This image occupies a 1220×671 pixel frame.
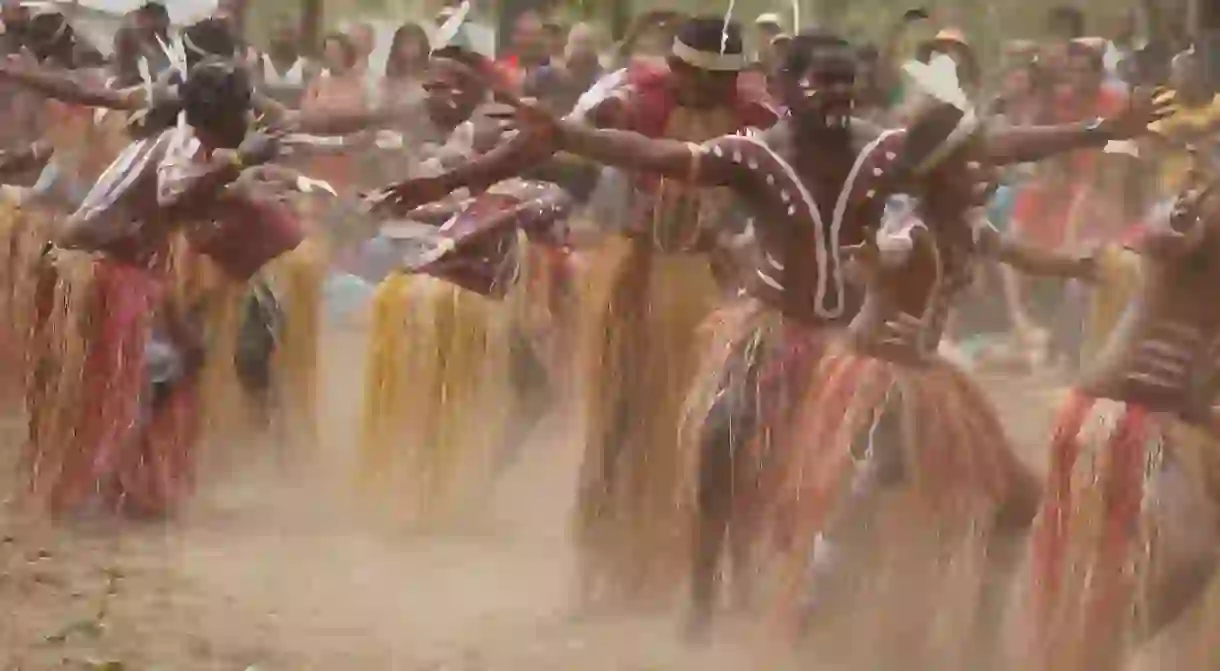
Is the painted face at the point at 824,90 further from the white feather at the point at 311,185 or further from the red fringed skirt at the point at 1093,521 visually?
the white feather at the point at 311,185

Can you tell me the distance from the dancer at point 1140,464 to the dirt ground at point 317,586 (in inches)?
12.0

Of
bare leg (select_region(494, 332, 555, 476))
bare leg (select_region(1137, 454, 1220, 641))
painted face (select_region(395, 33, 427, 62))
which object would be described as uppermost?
painted face (select_region(395, 33, 427, 62))

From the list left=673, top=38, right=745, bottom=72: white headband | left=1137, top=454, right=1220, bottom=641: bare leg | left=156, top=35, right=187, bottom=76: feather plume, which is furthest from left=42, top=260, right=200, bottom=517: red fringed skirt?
left=1137, top=454, right=1220, bottom=641: bare leg

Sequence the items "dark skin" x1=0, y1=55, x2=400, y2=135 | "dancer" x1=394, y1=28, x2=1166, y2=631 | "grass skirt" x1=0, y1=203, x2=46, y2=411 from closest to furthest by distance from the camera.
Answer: "dancer" x1=394, y1=28, x2=1166, y2=631
"dark skin" x1=0, y1=55, x2=400, y2=135
"grass skirt" x1=0, y1=203, x2=46, y2=411

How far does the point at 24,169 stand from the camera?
165 cm

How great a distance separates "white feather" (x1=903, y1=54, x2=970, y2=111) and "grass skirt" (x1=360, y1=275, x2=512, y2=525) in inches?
18.7

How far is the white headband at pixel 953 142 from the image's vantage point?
1183mm

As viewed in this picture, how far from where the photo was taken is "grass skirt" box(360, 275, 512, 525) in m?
1.43

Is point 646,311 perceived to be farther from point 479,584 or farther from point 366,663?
point 366,663

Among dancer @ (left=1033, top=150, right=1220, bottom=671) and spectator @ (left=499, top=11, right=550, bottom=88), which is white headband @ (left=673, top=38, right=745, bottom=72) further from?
dancer @ (left=1033, top=150, right=1220, bottom=671)

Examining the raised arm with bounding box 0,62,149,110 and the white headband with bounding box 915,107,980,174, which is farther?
the raised arm with bounding box 0,62,149,110

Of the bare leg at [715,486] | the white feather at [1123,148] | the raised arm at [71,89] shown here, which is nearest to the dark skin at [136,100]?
the raised arm at [71,89]

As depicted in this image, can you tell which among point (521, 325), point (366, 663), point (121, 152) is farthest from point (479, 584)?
point (121, 152)

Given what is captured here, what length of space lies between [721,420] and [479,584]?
1.01 feet
